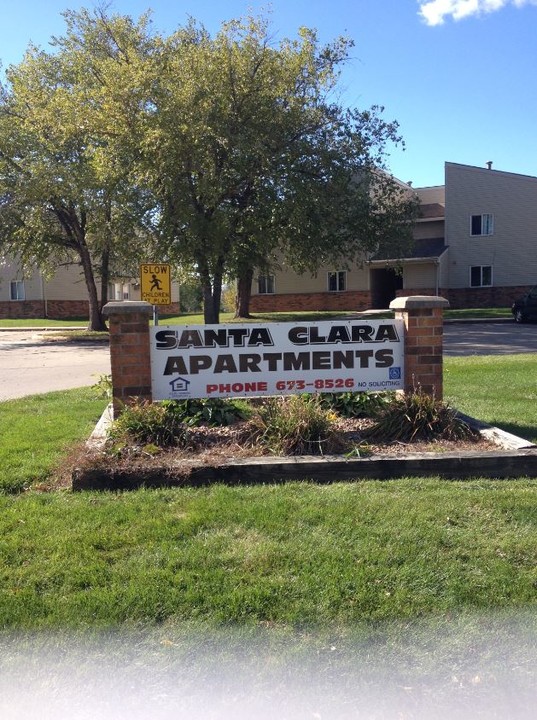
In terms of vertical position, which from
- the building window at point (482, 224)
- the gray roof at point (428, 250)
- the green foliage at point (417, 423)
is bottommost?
the green foliage at point (417, 423)

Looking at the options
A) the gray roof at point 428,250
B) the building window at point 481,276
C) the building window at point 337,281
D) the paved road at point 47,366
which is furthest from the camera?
the building window at point 337,281

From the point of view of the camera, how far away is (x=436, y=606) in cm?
343

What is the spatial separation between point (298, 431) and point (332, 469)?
497 mm

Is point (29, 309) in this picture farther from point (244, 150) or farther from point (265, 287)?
point (244, 150)

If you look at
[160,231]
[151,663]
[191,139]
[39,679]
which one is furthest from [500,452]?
[160,231]

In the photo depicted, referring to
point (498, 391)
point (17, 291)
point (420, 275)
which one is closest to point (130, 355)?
point (498, 391)

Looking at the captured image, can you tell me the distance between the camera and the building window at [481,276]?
38.8m

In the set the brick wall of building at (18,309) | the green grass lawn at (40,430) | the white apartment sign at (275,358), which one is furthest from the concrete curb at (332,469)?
the brick wall of building at (18,309)

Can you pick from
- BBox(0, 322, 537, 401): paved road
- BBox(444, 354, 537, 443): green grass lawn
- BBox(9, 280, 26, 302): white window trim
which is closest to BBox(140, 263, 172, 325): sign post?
BBox(0, 322, 537, 401): paved road

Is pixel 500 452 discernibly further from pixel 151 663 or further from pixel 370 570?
pixel 151 663

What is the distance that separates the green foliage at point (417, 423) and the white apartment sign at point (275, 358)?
0.48 m

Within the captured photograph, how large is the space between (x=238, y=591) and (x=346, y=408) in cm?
352

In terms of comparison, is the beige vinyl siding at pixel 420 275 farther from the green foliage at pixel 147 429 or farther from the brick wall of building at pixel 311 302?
the green foliage at pixel 147 429

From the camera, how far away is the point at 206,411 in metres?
6.53
